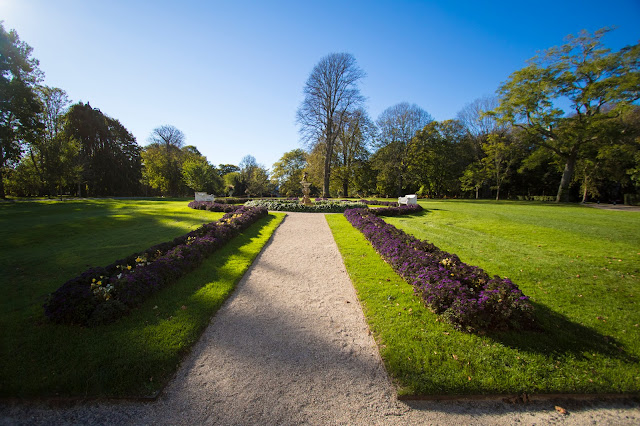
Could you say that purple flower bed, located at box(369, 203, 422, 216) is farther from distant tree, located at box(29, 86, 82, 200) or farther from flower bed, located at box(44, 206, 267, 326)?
distant tree, located at box(29, 86, 82, 200)

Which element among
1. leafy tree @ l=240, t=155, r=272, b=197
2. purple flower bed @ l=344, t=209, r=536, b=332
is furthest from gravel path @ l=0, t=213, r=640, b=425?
leafy tree @ l=240, t=155, r=272, b=197

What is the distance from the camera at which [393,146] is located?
34469 millimetres

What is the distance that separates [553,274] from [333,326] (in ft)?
18.4

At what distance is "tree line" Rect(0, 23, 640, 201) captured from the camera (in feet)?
70.8

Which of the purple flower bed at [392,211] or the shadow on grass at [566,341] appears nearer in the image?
the shadow on grass at [566,341]

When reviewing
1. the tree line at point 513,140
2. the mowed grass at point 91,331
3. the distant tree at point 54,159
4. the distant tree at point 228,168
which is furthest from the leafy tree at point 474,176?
the distant tree at point 228,168

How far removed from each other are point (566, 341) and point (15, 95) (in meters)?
33.8

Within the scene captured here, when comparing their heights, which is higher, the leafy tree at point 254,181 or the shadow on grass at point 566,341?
the leafy tree at point 254,181

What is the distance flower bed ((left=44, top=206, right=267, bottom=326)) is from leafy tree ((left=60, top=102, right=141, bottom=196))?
3882 cm

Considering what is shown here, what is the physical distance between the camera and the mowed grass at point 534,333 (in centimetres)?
285

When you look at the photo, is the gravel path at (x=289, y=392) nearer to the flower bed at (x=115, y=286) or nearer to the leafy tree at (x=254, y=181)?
the flower bed at (x=115, y=286)

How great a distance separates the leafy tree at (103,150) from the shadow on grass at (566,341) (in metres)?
45.0

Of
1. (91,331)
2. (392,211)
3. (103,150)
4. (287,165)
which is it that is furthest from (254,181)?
(91,331)

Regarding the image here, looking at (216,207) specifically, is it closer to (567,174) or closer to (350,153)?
(350,153)
